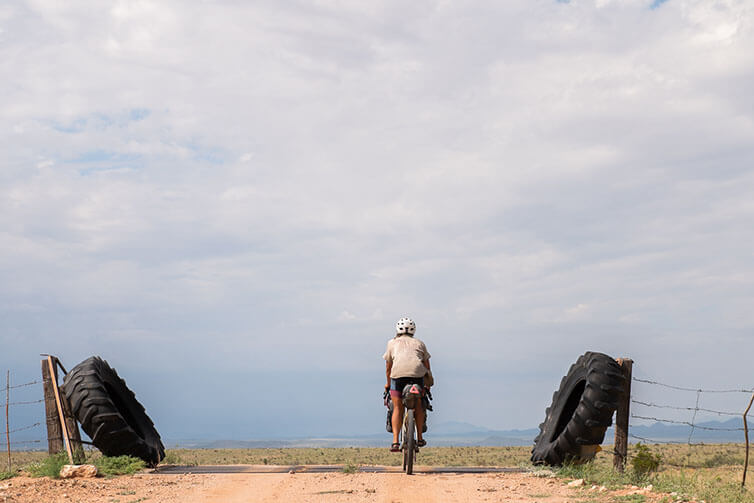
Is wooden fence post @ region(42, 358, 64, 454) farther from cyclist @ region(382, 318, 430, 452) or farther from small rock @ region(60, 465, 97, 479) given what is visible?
cyclist @ region(382, 318, 430, 452)

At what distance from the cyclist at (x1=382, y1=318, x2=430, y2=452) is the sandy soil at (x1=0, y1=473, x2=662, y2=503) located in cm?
86

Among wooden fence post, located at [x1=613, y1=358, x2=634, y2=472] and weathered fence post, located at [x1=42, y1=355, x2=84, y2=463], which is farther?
weathered fence post, located at [x1=42, y1=355, x2=84, y2=463]

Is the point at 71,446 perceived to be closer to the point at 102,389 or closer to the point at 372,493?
the point at 102,389

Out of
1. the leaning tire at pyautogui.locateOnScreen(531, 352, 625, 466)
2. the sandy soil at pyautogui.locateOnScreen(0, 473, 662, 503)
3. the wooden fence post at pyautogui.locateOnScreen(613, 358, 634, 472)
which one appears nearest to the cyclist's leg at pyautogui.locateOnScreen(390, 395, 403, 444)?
the sandy soil at pyautogui.locateOnScreen(0, 473, 662, 503)

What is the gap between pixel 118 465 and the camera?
577 inches

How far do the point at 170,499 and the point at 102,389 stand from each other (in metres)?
4.48

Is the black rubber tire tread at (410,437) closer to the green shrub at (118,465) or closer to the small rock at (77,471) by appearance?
the green shrub at (118,465)

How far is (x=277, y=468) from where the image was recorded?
1605cm

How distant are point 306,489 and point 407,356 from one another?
2.71 metres

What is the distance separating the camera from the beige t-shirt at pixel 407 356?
13.5 metres

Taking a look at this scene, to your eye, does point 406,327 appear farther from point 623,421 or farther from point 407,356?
point 623,421

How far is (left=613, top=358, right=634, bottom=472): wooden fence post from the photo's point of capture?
14047 mm

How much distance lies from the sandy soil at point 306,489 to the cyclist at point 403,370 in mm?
863

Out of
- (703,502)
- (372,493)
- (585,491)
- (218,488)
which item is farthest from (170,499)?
(703,502)
